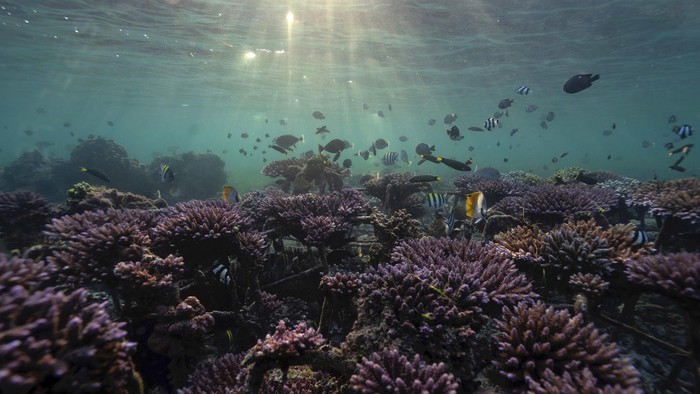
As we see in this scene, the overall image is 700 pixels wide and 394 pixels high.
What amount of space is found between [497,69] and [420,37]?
515 inches

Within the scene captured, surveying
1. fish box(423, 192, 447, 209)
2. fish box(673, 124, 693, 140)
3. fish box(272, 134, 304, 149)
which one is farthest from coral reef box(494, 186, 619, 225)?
fish box(272, 134, 304, 149)

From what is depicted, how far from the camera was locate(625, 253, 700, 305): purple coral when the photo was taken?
334 cm

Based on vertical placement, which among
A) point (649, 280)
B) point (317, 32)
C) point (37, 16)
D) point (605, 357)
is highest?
point (317, 32)

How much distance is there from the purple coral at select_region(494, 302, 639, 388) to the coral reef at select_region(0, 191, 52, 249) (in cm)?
805

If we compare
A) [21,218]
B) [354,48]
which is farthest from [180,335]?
[354,48]

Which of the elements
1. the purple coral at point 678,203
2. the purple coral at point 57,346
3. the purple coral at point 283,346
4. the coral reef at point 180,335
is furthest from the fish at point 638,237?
the purple coral at point 57,346

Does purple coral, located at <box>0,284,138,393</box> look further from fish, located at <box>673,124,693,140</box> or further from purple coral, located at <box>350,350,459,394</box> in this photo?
Result: fish, located at <box>673,124,693,140</box>

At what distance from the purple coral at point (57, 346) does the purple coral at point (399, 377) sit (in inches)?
78.7

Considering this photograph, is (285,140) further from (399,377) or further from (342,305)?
(399,377)

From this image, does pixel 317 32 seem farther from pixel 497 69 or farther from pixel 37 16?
pixel 497 69

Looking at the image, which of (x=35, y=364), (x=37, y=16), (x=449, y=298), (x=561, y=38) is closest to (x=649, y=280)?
(x=449, y=298)

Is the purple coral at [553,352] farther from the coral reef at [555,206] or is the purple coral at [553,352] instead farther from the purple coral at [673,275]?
the coral reef at [555,206]

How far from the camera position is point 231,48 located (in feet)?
84.6

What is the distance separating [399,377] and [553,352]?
60.0 inches
